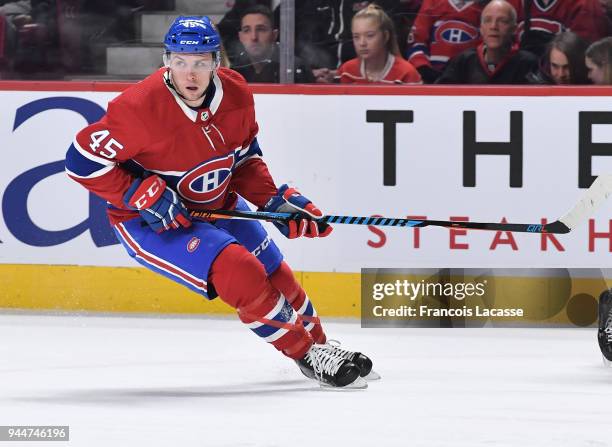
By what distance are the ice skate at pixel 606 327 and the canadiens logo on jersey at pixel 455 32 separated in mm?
1170

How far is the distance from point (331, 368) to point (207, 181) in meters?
0.62

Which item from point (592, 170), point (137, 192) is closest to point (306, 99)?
point (592, 170)

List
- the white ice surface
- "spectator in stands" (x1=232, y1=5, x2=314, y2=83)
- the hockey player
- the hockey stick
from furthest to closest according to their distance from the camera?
"spectator in stands" (x1=232, y1=5, x2=314, y2=83), the hockey stick, the hockey player, the white ice surface

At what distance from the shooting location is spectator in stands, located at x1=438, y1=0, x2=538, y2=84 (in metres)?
4.88

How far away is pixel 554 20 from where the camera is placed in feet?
15.9

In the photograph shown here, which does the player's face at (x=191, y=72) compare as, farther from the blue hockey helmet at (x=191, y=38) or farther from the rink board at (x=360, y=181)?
the rink board at (x=360, y=181)

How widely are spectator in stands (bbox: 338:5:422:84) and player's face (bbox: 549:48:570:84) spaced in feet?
1.54

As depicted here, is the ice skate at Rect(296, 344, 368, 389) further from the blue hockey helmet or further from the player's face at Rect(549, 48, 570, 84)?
the player's face at Rect(549, 48, 570, 84)

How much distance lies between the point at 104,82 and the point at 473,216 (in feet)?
4.69

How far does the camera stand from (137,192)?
366cm

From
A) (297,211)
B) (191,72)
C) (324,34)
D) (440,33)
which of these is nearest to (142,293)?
(324,34)

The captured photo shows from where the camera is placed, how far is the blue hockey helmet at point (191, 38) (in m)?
3.67

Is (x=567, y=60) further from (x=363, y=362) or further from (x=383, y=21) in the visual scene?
(x=363, y=362)

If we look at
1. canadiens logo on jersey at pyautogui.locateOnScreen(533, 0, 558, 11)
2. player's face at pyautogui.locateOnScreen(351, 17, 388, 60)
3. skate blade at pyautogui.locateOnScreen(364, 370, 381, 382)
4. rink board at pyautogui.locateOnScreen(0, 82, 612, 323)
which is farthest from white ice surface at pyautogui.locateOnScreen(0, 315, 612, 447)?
canadiens logo on jersey at pyautogui.locateOnScreen(533, 0, 558, 11)
